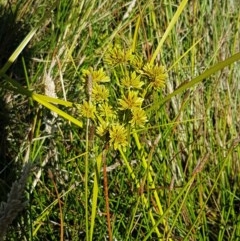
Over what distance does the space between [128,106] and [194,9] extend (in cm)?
91

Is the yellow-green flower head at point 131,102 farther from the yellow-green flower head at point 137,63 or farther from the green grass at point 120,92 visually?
the green grass at point 120,92

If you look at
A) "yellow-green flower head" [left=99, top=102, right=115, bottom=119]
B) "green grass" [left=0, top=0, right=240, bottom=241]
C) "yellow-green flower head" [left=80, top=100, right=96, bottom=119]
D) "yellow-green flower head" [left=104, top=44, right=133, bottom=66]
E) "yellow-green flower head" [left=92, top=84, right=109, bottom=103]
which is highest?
"yellow-green flower head" [left=104, top=44, right=133, bottom=66]

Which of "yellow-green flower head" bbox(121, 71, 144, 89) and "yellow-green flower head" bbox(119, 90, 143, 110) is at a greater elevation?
"yellow-green flower head" bbox(121, 71, 144, 89)

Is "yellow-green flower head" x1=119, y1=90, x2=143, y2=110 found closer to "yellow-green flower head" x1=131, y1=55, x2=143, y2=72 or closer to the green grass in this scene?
"yellow-green flower head" x1=131, y1=55, x2=143, y2=72

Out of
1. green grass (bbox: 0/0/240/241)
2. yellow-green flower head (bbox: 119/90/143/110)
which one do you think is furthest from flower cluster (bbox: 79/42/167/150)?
green grass (bbox: 0/0/240/241)

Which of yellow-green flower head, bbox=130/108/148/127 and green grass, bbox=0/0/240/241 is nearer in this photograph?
yellow-green flower head, bbox=130/108/148/127

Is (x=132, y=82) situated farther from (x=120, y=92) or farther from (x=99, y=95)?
(x=120, y=92)

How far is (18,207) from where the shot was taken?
38 cm

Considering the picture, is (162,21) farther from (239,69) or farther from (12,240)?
(12,240)

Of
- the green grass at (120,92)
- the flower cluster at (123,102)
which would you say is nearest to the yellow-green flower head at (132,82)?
the flower cluster at (123,102)

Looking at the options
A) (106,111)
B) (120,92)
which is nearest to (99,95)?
(106,111)

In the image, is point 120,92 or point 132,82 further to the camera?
point 120,92

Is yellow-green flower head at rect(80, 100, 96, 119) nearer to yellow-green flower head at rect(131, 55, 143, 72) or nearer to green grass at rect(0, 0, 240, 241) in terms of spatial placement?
yellow-green flower head at rect(131, 55, 143, 72)

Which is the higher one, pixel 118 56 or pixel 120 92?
pixel 118 56
